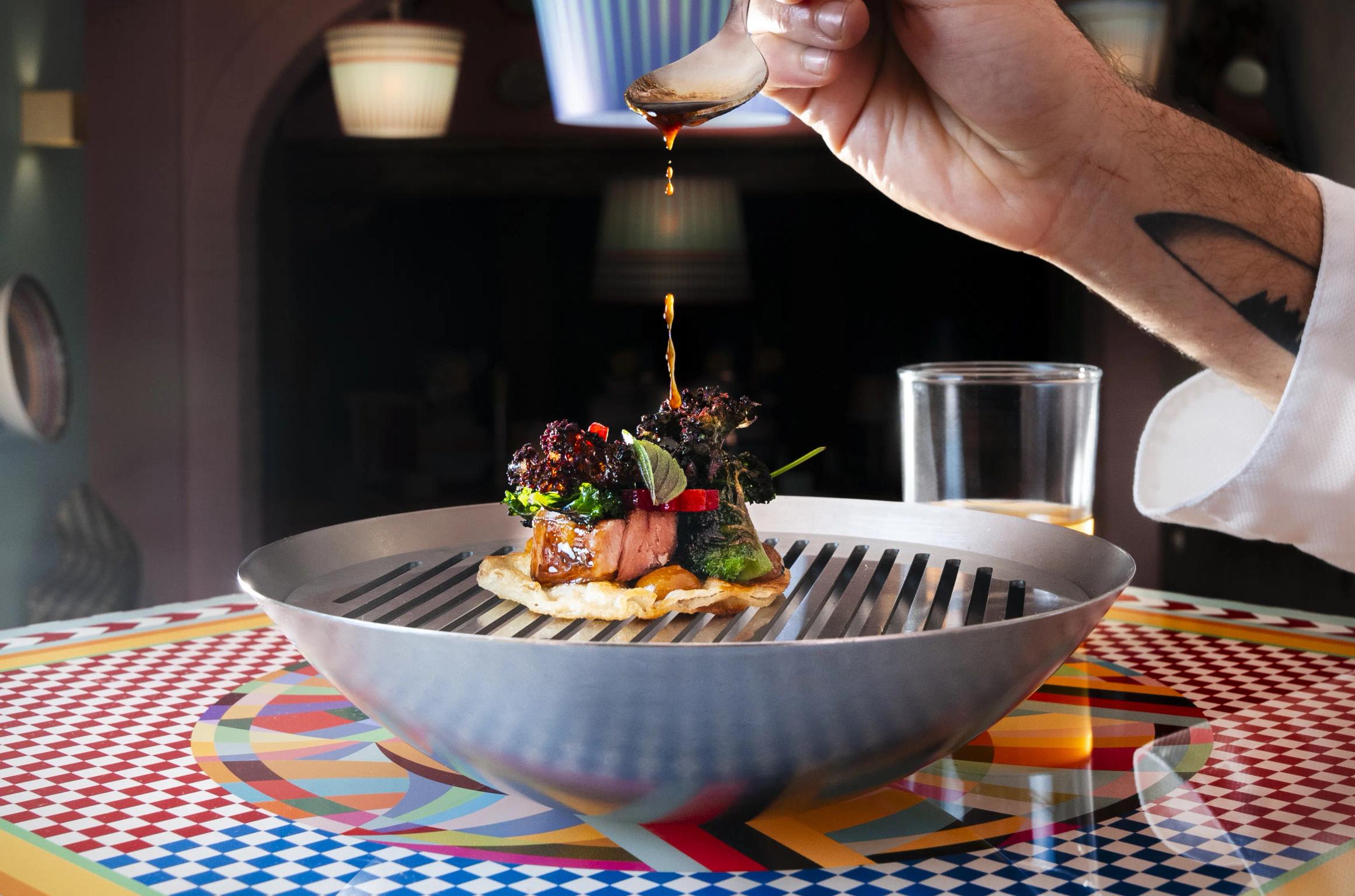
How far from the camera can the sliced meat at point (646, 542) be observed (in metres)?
1.16

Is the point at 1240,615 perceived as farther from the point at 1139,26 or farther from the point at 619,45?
the point at 1139,26

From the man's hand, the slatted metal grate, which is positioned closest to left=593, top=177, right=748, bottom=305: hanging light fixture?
the man's hand

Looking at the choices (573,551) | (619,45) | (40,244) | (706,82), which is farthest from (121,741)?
(40,244)

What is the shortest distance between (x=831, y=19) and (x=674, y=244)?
4686 mm

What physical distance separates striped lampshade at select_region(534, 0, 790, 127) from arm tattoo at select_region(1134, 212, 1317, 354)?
0.51 metres

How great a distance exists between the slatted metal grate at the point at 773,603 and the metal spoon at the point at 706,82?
17.8 inches

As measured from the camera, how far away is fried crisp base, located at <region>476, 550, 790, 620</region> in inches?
42.5

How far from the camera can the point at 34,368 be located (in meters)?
4.60

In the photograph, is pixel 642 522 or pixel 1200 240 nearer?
pixel 642 522

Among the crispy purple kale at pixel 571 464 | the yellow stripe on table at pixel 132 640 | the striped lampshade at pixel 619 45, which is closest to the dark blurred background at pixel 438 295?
the striped lampshade at pixel 619 45

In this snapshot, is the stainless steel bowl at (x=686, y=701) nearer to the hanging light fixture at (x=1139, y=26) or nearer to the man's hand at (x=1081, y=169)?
the man's hand at (x=1081, y=169)

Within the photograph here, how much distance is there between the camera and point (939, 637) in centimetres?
66

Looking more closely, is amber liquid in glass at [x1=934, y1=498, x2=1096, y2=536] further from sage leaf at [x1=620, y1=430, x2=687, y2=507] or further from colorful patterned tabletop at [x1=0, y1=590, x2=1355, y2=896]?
sage leaf at [x1=620, y1=430, x2=687, y2=507]

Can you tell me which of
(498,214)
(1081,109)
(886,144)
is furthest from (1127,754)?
(498,214)
